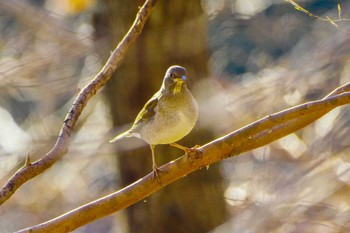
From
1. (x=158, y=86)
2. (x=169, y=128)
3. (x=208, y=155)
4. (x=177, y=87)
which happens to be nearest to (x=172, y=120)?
(x=169, y=128)

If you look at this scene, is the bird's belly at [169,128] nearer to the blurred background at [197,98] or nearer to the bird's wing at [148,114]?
the bird's wing at [148,114]

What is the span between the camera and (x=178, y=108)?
3633mm

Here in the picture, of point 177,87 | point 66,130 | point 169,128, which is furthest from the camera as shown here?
point 177,87

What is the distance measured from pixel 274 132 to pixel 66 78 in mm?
3802

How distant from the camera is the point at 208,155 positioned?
2855 mm

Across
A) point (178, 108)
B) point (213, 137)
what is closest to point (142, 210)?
point (213, 137)

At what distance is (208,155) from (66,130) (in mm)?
539

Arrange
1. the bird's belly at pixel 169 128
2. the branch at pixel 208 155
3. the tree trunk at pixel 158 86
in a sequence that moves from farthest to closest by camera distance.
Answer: the tree trunk at pixel 158 86 → the bird's belly at pixel 169 128 → the branch at pixel 208 155

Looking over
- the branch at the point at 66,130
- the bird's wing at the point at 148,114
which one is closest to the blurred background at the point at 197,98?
the bird's wing at the point at 148,114

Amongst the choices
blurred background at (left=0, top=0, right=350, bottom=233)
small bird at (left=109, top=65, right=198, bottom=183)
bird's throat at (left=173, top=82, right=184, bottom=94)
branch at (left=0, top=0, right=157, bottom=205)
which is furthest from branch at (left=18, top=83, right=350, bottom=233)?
blurred background at (left=0, top=0, right=350, bottom=233)

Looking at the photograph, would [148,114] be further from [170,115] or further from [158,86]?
[158,86]

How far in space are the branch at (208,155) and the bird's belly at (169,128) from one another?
0.60 m

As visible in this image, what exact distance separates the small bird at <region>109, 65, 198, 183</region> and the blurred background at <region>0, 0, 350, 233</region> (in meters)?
1.12

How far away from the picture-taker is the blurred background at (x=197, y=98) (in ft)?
17.6
